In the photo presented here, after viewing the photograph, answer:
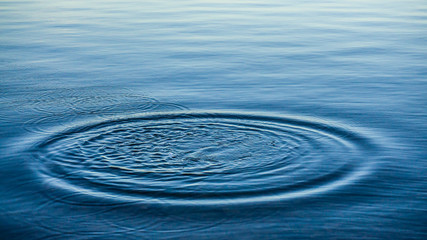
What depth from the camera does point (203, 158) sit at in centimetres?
625

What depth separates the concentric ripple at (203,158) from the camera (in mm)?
5547

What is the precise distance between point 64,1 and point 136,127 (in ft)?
53.3

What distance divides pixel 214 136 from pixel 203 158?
69 cm

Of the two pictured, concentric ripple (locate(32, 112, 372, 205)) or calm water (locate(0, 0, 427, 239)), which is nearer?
calm water (locate(0, 0, 427, 239))

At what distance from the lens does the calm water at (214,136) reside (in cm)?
507

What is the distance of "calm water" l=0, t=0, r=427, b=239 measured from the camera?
5074mm

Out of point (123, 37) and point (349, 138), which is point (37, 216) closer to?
point (349, 138)

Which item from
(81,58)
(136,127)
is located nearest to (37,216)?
(136,127)

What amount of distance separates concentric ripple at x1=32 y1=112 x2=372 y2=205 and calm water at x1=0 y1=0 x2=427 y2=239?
0.06 feet

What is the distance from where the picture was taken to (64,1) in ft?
73.2

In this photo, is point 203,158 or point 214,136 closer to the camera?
point 203,158

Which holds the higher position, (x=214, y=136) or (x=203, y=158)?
(x=214, y=136)

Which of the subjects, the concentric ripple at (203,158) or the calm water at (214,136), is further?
the concentric ripple at (203,158)

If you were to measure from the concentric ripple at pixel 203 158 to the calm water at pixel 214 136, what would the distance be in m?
0.02
